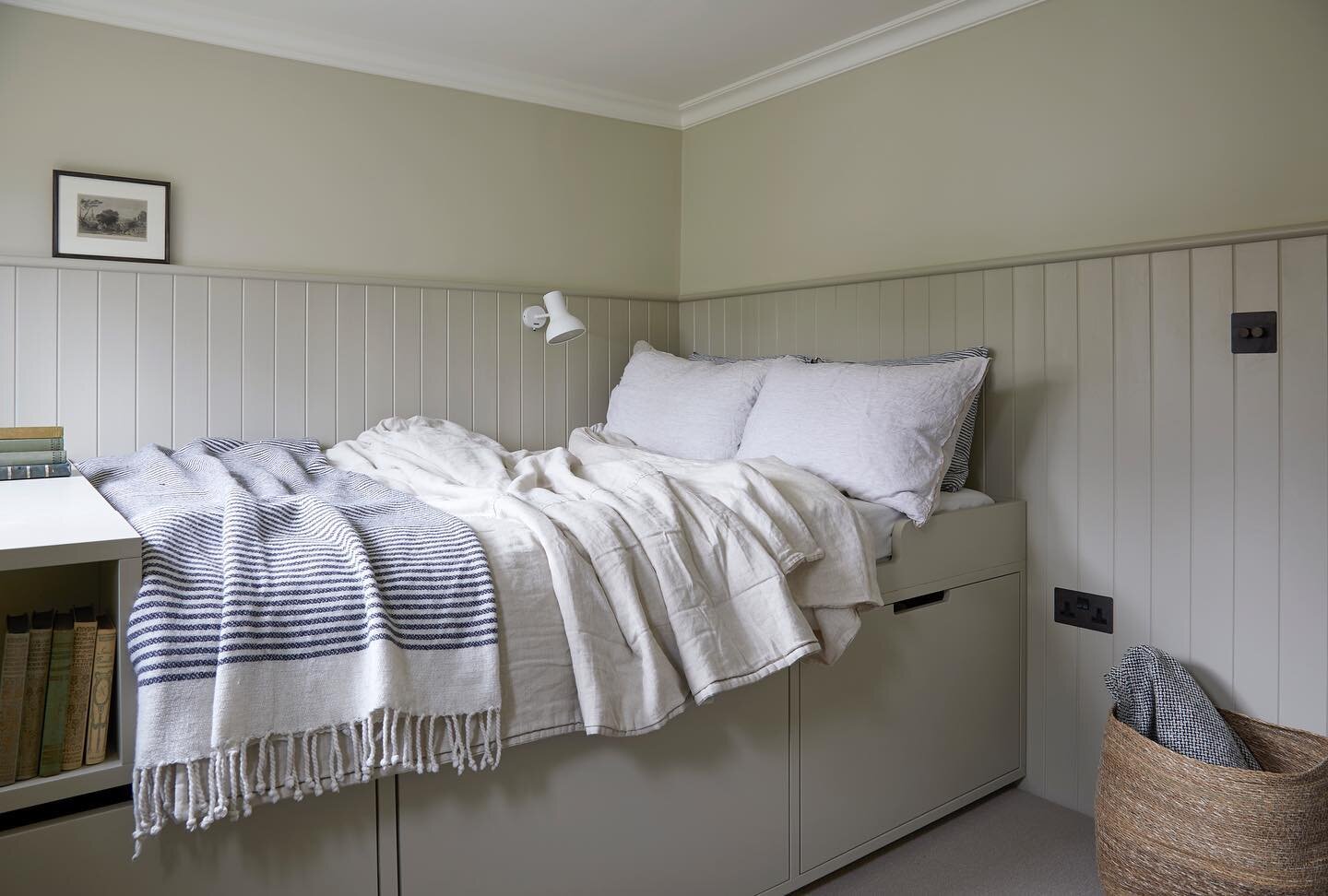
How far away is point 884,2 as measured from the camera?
7.94ft

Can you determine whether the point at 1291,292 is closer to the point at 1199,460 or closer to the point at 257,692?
the point at 1199,460

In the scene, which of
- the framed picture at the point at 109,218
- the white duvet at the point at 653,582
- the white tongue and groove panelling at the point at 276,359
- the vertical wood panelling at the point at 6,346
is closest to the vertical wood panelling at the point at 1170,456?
the white duvet at the point at 653,582

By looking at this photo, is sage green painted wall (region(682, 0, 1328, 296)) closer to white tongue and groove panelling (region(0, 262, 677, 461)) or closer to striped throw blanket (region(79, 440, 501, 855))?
white tongue and groove panelling (region(0, 262, 677, 461))

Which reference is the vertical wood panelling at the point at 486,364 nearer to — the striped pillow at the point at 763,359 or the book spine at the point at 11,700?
the striped pillow at the point at 763,359

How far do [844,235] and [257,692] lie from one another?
7.40 feet

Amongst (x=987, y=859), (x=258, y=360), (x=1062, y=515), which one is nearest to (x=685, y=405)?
(x=1062, y=515)

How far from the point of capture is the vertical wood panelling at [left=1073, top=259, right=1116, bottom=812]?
2.14 m

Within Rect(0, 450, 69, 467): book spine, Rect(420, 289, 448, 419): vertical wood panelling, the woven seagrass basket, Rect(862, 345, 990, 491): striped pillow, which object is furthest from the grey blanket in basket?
Rect(0, 450, 69, 467): book spine

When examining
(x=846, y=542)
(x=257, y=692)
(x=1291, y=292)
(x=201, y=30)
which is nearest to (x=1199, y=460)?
(x=1291, y=292)

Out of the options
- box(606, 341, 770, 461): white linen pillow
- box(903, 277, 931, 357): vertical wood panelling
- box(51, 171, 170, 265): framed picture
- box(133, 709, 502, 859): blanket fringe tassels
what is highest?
box(51, 171, 170, 265): framed picture

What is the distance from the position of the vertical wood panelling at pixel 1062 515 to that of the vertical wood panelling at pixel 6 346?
2693 millimetres

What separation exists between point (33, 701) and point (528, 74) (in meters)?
2.53

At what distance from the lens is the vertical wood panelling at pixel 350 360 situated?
275 centimetres

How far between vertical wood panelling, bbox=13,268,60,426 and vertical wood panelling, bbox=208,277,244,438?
372 mm
